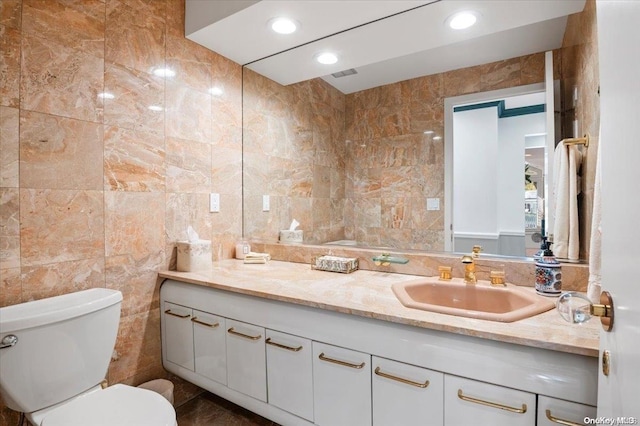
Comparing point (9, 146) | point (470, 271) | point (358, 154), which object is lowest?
point (470, 271)

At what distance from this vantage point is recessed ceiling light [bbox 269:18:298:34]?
1787 millimetres

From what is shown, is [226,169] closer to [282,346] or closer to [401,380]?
[282,346]

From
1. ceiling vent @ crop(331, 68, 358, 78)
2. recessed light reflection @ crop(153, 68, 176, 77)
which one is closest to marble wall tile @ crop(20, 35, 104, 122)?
recessed light reflection @ crop(153, 68, 176, 77)

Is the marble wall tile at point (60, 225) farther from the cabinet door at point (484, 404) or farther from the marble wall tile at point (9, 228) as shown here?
the cabinet door at point (484, 404)

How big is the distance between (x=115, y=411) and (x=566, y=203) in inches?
78.7

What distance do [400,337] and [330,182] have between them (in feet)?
4.28

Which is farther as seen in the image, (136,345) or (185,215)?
(185,215)

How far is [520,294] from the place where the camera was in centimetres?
133

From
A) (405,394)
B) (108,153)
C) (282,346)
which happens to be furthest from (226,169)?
(405,394)

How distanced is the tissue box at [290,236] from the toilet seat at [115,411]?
123cm

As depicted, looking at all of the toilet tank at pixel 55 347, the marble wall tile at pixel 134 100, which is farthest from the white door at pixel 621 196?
the marble wall tile at pixel 134 100

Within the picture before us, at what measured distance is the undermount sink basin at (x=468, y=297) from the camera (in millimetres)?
1188

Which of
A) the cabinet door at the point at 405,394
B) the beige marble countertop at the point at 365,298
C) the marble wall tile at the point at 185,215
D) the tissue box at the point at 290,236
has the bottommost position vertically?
the cabinet door at the point at 405,394

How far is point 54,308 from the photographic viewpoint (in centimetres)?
126
